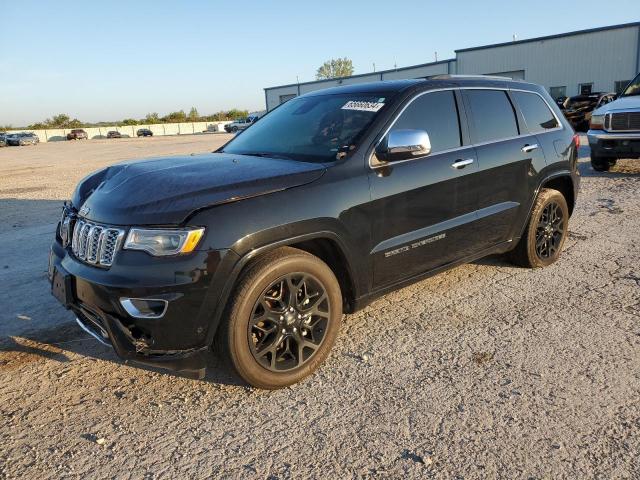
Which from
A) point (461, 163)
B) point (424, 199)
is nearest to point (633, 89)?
point (461, 163)

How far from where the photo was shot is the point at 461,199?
3994 millimetres

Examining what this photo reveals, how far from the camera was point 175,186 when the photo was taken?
9.59ft

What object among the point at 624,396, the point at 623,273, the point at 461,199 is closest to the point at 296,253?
the point at 461,199

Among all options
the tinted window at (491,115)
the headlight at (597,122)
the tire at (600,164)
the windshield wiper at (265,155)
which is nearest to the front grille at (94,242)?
the windshield wiper at (265,155)

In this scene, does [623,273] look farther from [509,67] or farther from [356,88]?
[509,67]

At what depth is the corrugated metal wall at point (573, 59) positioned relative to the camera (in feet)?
110

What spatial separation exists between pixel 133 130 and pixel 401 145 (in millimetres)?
79731

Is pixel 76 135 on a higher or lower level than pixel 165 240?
higher

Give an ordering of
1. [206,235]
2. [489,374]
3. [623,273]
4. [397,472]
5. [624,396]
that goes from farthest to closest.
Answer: [623,273] < [489,374] < [624,396] < [206,235] < [397,472]

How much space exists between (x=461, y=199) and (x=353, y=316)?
4.08 feet

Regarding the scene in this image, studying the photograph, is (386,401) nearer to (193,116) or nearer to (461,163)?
(461,163)

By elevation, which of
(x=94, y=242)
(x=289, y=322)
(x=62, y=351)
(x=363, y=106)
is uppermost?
(x=363, y=106)

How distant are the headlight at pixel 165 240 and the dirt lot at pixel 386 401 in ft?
3.08

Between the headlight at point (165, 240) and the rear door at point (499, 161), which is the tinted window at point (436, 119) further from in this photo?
the headlight at point (165, 240)
